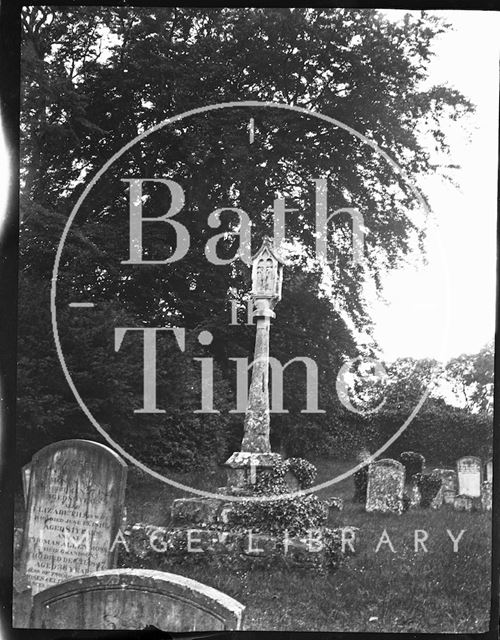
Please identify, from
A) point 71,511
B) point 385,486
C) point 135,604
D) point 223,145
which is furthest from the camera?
point 223,145

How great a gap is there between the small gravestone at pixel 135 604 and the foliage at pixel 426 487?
127 cm

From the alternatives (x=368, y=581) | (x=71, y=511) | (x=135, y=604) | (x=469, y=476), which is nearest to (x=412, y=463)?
(x=469, y=476)

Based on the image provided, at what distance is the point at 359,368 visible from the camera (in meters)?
5.41

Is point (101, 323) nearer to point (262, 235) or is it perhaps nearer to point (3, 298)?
point (3, 298)

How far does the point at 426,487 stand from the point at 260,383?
1.20 meters

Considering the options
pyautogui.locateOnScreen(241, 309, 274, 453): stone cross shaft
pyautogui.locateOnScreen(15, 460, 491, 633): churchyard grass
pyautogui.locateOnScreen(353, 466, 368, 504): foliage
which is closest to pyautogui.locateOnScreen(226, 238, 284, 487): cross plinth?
pyautogui.locateOnScreen(241, 309, 274, 453): stone cross shaft

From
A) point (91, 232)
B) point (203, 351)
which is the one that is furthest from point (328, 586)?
point (91, 232)

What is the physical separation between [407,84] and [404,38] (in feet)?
0.91

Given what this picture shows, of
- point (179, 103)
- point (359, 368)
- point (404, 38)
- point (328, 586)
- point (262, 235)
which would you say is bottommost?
point (328, 586)

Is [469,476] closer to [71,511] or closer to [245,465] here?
[245,465]

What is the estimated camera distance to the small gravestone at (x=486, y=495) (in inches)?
211

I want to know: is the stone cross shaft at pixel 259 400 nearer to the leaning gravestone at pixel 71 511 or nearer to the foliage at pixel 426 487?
the leaning gravestone at pixel 71 511

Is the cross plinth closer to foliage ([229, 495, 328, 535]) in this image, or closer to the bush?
the bush

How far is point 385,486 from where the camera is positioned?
209 inches
